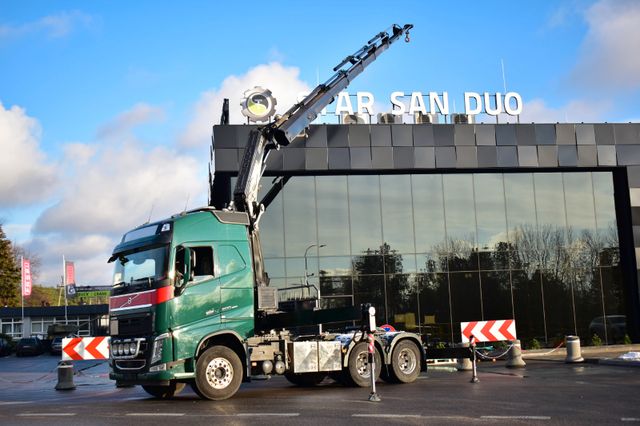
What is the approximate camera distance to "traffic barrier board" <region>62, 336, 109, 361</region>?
19.1 m

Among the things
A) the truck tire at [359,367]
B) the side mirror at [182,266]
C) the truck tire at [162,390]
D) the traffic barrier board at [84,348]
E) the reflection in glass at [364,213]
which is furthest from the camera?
the reflection in glass at [364,213]

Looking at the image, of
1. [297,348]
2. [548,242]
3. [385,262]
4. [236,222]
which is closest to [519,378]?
[297,348]

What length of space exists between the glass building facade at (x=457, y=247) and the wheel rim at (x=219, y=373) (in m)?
14.5

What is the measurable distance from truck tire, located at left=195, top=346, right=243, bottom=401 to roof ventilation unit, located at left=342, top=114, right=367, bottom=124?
16690 mm

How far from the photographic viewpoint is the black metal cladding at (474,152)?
2914cm

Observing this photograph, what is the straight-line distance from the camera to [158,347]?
45.3ft

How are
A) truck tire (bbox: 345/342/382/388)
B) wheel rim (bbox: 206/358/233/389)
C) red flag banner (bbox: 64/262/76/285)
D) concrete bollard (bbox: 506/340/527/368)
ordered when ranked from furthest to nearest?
red flag banner (bbox: 64/262/76/285)
concrete bollard (bbox: 506/340/527/368)
truck tire (bbox: 345/342/382/388)
wheel rim (bbox: 206/358/233/389)

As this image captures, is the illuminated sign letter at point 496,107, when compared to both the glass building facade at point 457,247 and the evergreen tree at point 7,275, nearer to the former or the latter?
the glass building facade at point 457,247

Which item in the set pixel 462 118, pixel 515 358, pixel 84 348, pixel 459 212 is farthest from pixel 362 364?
pixel 462 118

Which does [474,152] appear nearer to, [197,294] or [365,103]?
[365,103]

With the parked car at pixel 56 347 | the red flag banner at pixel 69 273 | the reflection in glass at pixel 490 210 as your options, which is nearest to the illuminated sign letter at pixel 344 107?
the reflection in glass at pixel 490 210

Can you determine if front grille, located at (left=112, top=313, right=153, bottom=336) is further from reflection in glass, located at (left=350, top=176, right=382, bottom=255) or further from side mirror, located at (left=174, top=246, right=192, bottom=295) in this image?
reflection in glass, located at (left=350, top=176, right=382, bottom=255)

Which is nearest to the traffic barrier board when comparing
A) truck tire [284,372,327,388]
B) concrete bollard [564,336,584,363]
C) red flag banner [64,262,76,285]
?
truck tire [284,372,327,388]

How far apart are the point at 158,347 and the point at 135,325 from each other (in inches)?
30.8
